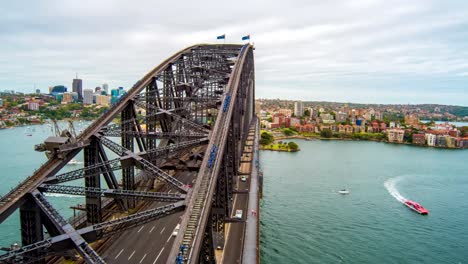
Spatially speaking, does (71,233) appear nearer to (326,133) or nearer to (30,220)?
(30,220)

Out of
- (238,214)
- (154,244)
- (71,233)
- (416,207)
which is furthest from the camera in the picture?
(416,207)

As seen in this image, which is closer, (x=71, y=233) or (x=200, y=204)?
(x=71, y=233)

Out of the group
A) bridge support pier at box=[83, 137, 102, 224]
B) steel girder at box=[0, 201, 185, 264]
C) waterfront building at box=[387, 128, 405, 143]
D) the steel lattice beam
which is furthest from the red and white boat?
waterfront building at box=[387, 128, 405, 143]

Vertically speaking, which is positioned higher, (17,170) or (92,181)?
(92,181)

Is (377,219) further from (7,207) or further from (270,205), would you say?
(7,207)

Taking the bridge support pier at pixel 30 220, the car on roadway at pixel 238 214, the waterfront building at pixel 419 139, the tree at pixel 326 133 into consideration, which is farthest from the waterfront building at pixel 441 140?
the bridge support pier at pixel 30 220

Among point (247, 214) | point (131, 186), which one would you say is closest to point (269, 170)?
point (247, 214)

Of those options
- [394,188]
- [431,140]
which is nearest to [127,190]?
[394,188]
